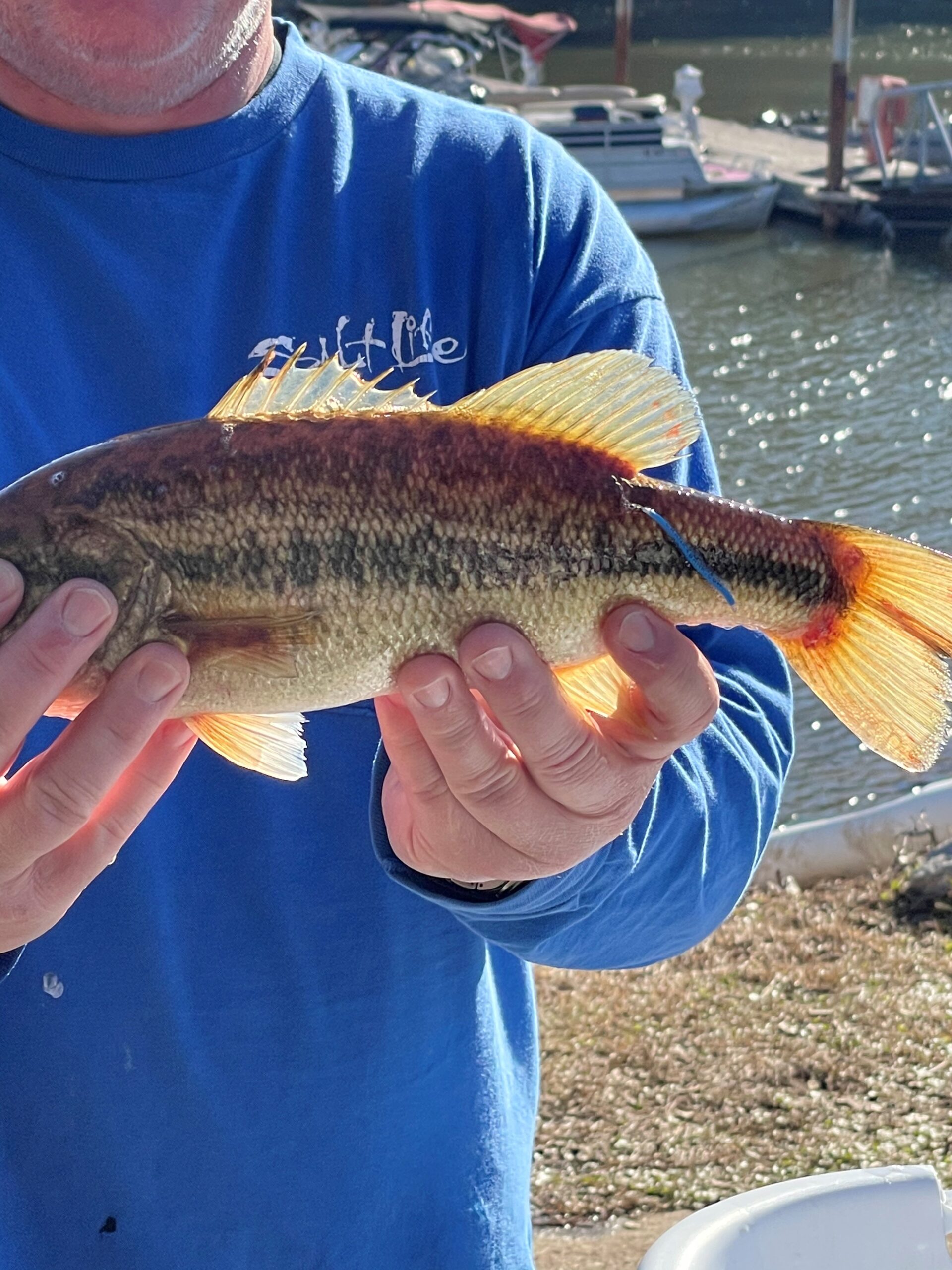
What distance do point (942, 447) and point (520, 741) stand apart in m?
14.2

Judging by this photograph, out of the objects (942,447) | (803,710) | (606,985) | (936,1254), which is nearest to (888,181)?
(942,447)

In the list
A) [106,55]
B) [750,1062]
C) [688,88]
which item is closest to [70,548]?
[106,55]

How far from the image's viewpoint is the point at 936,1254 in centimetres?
235

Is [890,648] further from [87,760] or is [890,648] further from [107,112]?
[107,112]

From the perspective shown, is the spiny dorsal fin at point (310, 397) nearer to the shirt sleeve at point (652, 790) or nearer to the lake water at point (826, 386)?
the shirt sleeve at point (652, 790)

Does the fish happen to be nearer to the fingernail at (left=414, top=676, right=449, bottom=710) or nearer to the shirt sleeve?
the fingernail at (left=414, top=676, right=449, bottom=710)

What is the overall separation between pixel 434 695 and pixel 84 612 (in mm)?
444

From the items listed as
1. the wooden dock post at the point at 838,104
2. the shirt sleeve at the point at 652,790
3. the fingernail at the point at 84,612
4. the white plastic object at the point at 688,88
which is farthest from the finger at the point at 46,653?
the white plastic object at the point at 688,88

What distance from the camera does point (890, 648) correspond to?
1952mm

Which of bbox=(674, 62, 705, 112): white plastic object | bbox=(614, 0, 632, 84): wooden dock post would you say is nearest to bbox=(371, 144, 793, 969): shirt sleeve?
bbox=(674, 62, 705, 112): white plastic object

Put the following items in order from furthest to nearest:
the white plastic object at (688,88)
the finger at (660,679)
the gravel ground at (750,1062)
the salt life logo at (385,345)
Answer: the white plastic object at (688,88) < the gravel ground at (750,1062) < the salt life logo at (385,345) < the finger at (660,679)

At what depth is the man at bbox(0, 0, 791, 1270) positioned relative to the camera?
2.16 meters

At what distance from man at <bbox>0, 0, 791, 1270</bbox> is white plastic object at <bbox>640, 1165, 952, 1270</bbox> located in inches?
14.7

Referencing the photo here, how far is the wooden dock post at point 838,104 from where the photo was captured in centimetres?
2356
